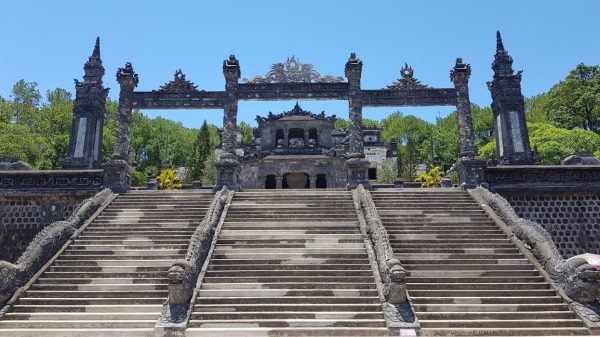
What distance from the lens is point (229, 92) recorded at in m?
20.2

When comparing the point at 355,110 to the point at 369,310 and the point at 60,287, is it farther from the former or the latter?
the point at 60,287

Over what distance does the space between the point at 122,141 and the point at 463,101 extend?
14.7 m

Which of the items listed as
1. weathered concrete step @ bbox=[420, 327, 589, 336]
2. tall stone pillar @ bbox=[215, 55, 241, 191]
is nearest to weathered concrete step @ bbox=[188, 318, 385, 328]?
weathered concrete step @ bbox=[420, 327, 589, 336]

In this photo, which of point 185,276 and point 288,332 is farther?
point 185,276

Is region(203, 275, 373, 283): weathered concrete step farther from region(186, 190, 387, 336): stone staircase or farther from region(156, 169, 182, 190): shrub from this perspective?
region(156, 169, 182, 190): shrub

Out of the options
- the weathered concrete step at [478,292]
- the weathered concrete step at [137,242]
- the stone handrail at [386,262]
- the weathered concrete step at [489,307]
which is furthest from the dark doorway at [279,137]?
the weathered concrete step at [489,307]

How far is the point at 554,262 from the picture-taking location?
1085 centimetres

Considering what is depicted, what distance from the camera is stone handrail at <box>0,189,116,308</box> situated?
10594 mm

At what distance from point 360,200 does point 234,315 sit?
7.03 metres

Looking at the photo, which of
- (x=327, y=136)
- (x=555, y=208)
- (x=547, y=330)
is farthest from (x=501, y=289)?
(x=327, y=136)

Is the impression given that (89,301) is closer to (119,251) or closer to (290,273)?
(119,251)

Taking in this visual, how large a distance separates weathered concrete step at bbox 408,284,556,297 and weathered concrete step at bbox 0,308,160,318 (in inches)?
234

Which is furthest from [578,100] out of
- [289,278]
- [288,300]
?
[288,300]

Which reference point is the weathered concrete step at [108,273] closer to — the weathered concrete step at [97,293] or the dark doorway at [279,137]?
the weathered concrete step at [97,293]
